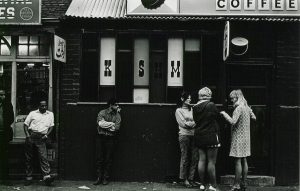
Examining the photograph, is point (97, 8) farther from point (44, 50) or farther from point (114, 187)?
point (114, 187)

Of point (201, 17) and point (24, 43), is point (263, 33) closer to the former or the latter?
point (201, 17)

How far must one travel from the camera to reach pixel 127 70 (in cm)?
1124

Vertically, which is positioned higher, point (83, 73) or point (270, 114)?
point (83, 73)

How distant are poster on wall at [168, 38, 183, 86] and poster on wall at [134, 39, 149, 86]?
0.55 metres

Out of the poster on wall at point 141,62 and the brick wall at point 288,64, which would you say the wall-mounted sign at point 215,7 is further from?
the poster on wall at point 141,62

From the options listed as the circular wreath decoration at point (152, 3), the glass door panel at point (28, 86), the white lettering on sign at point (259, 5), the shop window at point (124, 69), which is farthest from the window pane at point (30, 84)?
the white lettering on sign at point (259, 5)

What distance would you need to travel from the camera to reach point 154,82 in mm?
11211

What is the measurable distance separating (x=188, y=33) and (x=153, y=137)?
2.60 meters

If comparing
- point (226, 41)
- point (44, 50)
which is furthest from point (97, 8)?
point (226, 41)

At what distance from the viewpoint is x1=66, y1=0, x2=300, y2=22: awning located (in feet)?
34.9

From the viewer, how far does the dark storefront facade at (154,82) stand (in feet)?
36.1

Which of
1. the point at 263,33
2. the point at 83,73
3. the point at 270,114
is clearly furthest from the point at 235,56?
the point at 83,73

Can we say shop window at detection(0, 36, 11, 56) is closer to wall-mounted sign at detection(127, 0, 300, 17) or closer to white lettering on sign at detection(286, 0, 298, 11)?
wall-mounted sign at detection(127, 0, 300, 17)

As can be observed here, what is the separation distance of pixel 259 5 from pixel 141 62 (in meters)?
3.01
